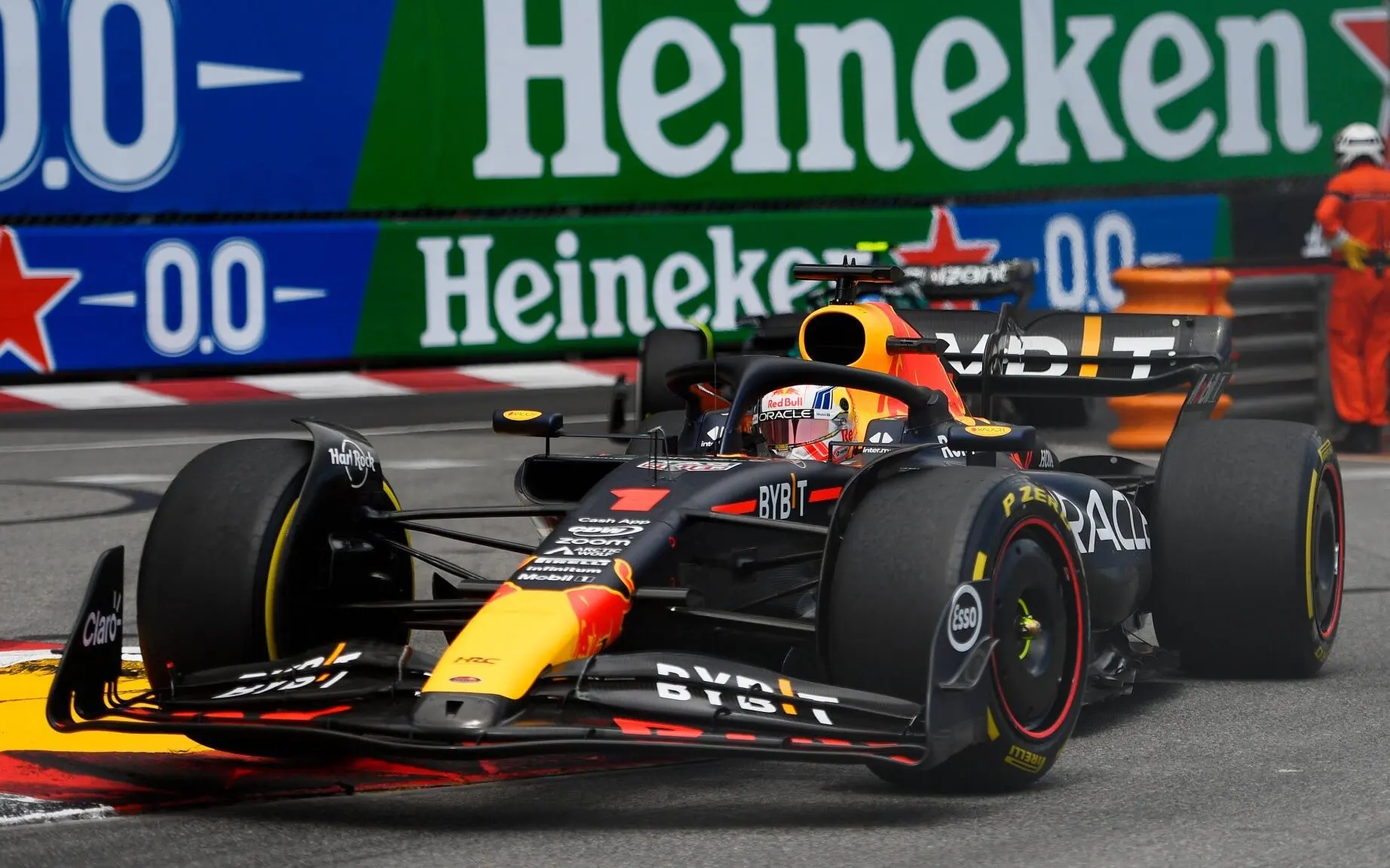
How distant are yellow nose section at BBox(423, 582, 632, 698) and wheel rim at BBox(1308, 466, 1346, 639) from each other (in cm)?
257

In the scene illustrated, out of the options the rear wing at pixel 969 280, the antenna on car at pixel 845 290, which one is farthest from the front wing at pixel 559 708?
the rear wing at pixel 969 280

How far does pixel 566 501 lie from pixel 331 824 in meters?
1.48

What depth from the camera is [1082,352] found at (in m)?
8.17

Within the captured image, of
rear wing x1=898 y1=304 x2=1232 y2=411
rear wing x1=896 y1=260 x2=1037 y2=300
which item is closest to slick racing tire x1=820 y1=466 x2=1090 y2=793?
rear wing x1=898 y1=304 x2=1232 y2=411

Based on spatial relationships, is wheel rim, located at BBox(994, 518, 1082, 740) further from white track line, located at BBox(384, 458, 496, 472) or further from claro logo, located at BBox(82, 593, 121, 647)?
white track line, located at BBox(384, 458, 496, 472)

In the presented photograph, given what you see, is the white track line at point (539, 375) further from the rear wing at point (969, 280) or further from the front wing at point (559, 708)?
the front wing at point (559, 708)

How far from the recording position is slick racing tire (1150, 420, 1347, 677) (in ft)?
21.9

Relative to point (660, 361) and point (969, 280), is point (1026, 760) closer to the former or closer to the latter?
point (660, 361)

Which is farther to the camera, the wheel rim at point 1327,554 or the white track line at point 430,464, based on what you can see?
the white track line at point 430,464

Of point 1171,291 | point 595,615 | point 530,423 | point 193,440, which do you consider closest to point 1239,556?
point 530,423

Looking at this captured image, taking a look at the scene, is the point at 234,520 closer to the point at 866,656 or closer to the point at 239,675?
the point at 239,675

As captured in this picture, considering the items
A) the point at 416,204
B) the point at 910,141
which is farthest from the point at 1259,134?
the point at 416,204

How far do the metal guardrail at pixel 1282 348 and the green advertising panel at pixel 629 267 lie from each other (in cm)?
213

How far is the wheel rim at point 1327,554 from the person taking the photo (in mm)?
6926
